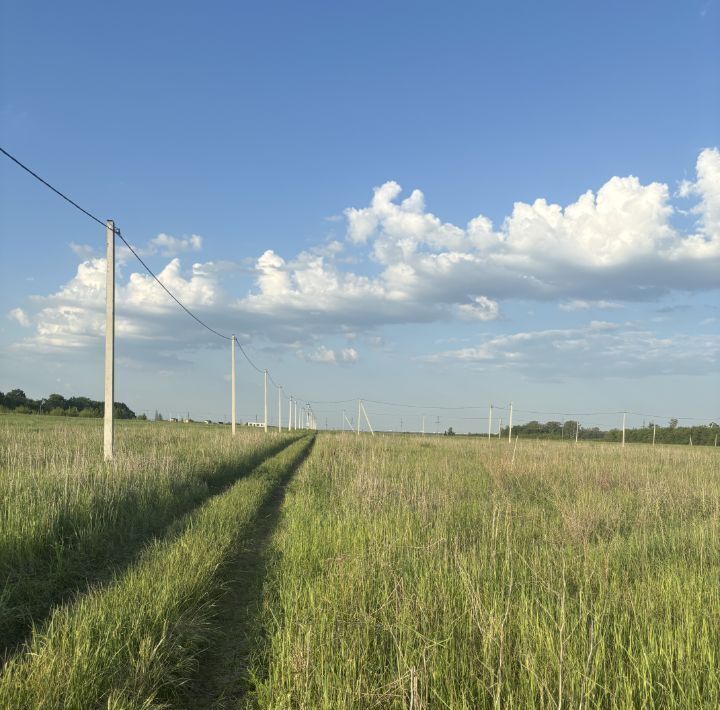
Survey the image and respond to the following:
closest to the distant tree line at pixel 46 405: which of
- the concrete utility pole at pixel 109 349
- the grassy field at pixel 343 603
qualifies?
the concrete utility pole at pixel 109 349

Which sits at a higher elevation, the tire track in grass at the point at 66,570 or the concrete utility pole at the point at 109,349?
the concrete utility pole at the point at 109,349

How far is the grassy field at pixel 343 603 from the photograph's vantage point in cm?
326

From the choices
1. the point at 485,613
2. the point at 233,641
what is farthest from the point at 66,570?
the point at 485,613

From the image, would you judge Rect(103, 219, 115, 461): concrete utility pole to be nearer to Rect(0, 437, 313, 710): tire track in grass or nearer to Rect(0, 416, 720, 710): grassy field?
Rect(0, 416, 720, 710): grassy field

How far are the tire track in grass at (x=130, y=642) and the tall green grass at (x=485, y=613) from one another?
588 mm

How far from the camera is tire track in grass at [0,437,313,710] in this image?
10.5ft

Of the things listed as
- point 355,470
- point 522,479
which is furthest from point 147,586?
point 522,479

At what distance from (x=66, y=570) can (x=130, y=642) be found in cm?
272

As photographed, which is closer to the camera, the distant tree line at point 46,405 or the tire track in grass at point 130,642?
the tire track in grass at point 130,642

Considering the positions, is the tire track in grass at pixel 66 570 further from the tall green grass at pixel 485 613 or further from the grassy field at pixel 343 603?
Result: the tall green grass at pixel 485 613

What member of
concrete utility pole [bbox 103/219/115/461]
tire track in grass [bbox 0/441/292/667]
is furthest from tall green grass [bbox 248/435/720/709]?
concrete utility pole [bbox 103/219/115/461]

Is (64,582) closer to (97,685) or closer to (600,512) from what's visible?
(97,685)

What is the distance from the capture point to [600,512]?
8.75 meters

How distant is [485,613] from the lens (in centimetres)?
388
